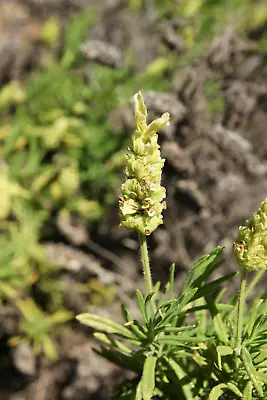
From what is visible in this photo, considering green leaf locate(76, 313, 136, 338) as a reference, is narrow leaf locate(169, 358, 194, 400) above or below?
below

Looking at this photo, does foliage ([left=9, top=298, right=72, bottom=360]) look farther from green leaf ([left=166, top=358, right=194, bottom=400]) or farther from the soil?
green leaf ([left=166, top=358, right=194, bottom=400])

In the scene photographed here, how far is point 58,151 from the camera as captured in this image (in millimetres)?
4094

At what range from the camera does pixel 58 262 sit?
11.8 ft

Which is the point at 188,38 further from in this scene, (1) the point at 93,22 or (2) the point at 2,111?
(2) the point at 2,111

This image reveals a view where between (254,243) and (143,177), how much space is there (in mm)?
325

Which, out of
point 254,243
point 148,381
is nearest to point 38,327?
point 148,381

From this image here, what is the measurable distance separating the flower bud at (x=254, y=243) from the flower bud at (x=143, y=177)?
0.71 ft

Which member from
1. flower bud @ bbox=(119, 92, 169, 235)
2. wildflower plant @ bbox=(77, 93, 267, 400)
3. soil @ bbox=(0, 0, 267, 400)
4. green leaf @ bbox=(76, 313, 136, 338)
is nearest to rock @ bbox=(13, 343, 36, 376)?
soil @ bbox=(0, 0, 267, 400)

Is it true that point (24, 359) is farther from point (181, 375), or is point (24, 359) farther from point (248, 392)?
point (248, 392)

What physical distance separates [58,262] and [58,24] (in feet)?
10.0

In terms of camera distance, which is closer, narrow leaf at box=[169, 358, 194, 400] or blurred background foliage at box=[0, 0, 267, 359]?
narrow leaf at box=[169, 358, 194, 400]

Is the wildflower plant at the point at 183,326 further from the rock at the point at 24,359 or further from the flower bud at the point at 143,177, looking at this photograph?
the rock at the point at 24,359

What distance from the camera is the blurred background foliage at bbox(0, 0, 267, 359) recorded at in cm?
354

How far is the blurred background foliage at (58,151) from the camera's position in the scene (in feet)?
11.6
